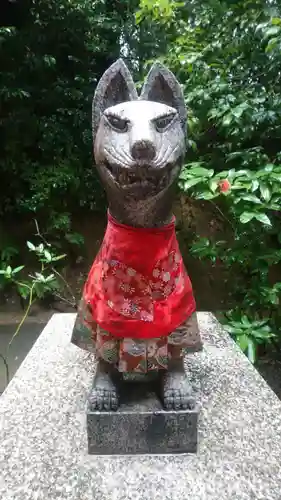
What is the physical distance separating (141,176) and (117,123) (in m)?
0.13

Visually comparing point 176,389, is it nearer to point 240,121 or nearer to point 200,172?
point 200,172

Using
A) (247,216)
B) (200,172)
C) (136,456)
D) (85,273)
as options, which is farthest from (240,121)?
(85,273)

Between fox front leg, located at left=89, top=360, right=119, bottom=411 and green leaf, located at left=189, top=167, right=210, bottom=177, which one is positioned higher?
green leaf, located at left=189, top=167, right=210, bottom=177

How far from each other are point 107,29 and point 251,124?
1277 mm

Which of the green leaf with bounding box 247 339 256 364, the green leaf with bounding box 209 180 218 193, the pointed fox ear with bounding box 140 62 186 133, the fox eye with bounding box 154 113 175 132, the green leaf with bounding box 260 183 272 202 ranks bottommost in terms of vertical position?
the green leaf with bounding box 247 339 256 364

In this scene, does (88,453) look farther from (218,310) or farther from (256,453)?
(218,310)

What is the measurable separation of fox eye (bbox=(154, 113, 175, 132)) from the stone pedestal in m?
0.56

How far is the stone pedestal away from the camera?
891mm

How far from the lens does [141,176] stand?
76 centimetres

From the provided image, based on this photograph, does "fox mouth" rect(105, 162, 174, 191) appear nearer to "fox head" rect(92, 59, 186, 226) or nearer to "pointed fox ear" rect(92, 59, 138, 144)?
"fox head" rect(92, 59, 186, 226)

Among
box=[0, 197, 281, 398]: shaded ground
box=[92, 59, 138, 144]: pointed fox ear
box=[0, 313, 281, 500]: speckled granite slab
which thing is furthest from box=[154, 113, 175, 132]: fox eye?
box=[0, 197, 281, 398]: shaded ground

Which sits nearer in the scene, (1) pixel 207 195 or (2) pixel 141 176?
(2) pixel 141 176

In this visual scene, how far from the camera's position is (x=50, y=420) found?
102 cm

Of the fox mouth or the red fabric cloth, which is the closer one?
the fox mouth
